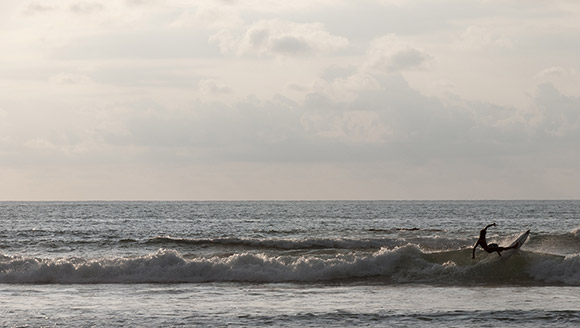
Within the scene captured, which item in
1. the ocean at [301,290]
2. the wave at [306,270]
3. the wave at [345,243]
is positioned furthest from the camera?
the wave at [345,243]

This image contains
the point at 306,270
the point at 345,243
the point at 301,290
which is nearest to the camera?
the point at 301,290

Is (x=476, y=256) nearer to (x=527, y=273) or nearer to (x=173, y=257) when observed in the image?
(x=527, y=273)

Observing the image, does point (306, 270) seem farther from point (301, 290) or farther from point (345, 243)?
point (345, 243)

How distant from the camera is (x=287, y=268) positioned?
93.5 feet

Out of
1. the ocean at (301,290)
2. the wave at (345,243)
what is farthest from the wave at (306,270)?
the wave at (345,243)

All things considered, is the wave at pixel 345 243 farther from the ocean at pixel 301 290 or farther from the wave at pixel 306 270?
the wave at pixel 306 270

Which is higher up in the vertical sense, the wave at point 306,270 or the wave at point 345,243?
the wave at point 345,243

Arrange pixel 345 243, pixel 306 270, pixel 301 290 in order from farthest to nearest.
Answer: pixel 345 243, pixel 306 270, pixel 301 290

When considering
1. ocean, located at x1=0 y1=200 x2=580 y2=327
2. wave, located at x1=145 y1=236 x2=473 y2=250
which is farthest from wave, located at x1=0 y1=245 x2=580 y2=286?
wave, located at x1=145 y1=236 x2=473 y2=250

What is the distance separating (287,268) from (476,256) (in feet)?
25.8

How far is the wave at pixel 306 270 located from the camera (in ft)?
89.7

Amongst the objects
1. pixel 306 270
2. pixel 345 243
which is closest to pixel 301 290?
pixel 306 270

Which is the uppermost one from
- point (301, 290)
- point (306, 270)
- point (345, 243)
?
point (345, 243)

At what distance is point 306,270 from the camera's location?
28.2 metres
